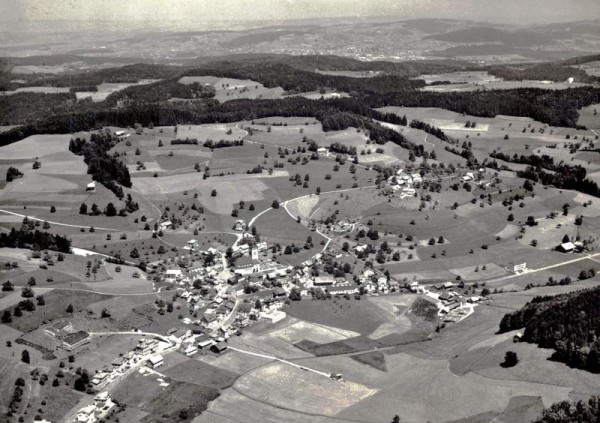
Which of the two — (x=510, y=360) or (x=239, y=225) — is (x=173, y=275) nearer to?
(x=239, y=225)

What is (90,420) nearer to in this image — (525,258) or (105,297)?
(105,297)

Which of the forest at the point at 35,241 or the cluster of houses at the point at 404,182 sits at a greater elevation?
the forest at the point at 35,241

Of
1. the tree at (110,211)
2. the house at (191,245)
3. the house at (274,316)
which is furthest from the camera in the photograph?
the tree at (110,211)

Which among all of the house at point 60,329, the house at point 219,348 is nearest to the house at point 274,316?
the house at point 219,348

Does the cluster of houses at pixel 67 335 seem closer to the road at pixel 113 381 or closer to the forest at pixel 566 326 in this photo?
the road at pixel 113 381

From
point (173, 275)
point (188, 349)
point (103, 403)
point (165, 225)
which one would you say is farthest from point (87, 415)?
point (165, 225)

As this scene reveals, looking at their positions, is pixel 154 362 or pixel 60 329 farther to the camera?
pixel 60 329

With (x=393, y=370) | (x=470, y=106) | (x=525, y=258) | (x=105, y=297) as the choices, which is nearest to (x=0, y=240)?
(x=105, y=297)
